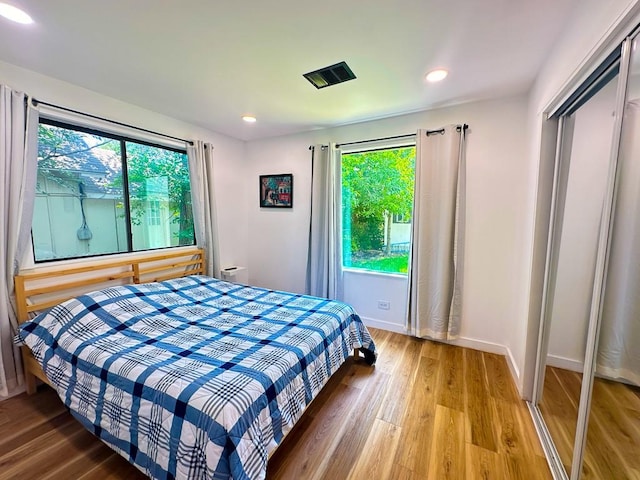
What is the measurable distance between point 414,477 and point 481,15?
249cm

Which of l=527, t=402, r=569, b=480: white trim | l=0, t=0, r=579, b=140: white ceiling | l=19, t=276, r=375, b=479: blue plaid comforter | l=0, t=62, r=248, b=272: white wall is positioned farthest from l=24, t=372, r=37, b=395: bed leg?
l=527, t=402, r=569, b=480: white trim

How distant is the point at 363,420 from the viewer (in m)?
1.78

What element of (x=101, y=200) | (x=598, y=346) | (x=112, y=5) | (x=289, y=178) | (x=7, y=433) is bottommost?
(x=7, y=433)

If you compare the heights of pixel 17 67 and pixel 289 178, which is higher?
pixel 17 67

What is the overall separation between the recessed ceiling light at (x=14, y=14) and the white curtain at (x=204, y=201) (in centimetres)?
160

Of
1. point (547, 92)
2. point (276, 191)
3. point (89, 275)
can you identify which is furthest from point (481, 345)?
point (89, 275)

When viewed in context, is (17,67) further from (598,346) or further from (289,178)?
(598,346)

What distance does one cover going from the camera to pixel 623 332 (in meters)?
1.03

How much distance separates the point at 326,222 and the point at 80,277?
8.09 feet

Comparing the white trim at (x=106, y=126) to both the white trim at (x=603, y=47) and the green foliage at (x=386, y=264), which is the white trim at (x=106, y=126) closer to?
the green foliage at (x=386, y=264)

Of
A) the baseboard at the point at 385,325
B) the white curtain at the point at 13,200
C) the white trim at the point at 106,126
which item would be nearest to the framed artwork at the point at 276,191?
the white trim at the point at 106,126

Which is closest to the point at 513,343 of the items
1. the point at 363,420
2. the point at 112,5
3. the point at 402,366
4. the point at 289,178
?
the point at 402,366

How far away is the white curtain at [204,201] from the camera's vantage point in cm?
311

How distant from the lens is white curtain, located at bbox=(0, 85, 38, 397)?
1.85 meters
